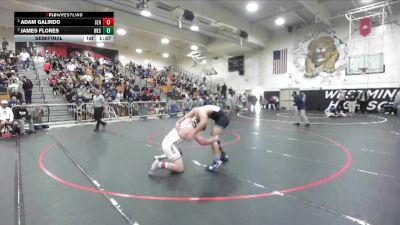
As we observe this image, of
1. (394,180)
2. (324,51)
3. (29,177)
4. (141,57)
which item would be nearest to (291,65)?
(324,51)

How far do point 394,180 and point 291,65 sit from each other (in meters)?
19.4

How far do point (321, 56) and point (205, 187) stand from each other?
1968 cm

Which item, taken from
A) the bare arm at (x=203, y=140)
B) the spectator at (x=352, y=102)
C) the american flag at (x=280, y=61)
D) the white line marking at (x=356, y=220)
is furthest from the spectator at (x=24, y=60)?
the spectator at (x=352, y=102)

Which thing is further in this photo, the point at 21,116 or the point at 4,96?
the point at 4,96

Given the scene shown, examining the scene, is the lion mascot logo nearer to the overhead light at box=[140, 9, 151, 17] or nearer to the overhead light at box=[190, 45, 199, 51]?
the overhead light at box=[190, 45, 199, 51]

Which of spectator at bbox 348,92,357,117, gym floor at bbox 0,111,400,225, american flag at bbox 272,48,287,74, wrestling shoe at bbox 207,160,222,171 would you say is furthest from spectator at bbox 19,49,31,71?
Answer: spectator at bbox 348,92,357,117

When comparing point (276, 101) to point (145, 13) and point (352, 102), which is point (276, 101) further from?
point (145, 13)

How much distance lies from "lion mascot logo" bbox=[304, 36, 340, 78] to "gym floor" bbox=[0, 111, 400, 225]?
48.9 feet

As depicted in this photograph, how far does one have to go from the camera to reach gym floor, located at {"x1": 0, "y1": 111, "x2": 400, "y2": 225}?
2627mm

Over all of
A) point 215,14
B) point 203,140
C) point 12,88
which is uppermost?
point 215,14

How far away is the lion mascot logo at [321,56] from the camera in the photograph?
1914 cm

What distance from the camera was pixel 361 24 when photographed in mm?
15648

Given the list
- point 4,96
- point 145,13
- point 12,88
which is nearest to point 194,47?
point 145,13

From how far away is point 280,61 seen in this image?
22.4 m
